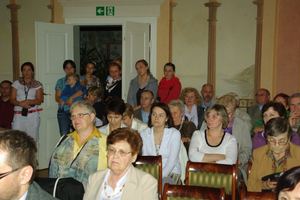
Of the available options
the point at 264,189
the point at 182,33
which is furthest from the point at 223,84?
the point at 264,189

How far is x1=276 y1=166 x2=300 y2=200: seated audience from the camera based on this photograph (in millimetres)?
1412

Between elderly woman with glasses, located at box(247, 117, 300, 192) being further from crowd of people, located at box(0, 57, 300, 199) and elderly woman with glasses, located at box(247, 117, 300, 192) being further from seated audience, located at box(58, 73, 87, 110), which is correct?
seated audience, located at box(58, 73, 87, 110)

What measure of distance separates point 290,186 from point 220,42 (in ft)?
18.1

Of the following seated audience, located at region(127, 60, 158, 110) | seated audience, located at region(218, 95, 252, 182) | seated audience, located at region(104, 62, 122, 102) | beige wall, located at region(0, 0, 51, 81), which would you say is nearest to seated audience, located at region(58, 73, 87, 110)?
seated audience, located at region(104, 62, 122, 102)

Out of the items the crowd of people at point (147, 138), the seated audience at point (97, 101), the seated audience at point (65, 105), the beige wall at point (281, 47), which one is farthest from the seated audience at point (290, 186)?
the beige wall at point (281, 47)

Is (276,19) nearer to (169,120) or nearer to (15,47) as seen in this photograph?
(169,120)

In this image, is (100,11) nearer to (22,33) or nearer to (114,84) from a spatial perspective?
(114,84)

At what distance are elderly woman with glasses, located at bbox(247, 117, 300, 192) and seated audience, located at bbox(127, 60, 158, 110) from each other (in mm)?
2761

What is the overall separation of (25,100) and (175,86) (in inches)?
87.8

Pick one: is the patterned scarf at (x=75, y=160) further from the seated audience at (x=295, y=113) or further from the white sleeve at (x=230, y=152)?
the seated audience at (x=295, y=113)

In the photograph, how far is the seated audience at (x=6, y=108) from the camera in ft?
18.7

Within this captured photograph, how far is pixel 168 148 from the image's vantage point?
3670 millimetres

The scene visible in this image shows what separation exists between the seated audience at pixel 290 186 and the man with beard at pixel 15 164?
1.04 meters

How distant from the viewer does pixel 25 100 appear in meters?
Result: 5.48
